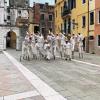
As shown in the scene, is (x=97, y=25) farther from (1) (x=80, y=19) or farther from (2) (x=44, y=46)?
(2) (x=44, y=46)

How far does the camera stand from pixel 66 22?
4975 centimetres

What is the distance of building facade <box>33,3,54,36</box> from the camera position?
74.4m

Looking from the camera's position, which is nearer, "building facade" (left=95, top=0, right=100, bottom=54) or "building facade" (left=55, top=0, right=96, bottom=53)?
→ "building facade" (left=95, top=0, right=100, bottom=54)

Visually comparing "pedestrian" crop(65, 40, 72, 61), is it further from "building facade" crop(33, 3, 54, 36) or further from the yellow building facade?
"building facade" crop(33, 3, 54, 36)

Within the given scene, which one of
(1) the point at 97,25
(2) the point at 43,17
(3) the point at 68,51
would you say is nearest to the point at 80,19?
(1) the point at 97,25

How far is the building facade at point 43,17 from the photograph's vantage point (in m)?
74.4

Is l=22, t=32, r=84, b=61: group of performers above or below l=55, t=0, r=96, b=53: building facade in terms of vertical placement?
below

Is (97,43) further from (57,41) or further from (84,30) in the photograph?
(57,41)

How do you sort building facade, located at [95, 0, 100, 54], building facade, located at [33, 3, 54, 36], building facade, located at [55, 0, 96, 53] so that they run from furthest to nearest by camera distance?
building facade, located at [33, 3, 54, 36] < building facade, located at [55, 0, 96, 53] < building facade, located at [95, 0, 100, 54]

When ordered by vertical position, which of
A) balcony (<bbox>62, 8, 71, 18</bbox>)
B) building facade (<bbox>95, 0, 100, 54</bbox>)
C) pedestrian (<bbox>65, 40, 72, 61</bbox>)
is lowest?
pedestrian (<bbox>65, 40, 72, 61</bbox>)

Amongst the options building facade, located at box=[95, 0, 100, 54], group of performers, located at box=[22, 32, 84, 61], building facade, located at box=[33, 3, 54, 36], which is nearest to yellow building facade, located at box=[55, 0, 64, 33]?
building facade, located at box=[95, 0, 100, 54]

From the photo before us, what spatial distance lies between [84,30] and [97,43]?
502 cm

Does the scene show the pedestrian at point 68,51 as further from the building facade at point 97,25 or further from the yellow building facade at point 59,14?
the yellow building facade at point 59,14

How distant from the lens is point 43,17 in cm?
7562
